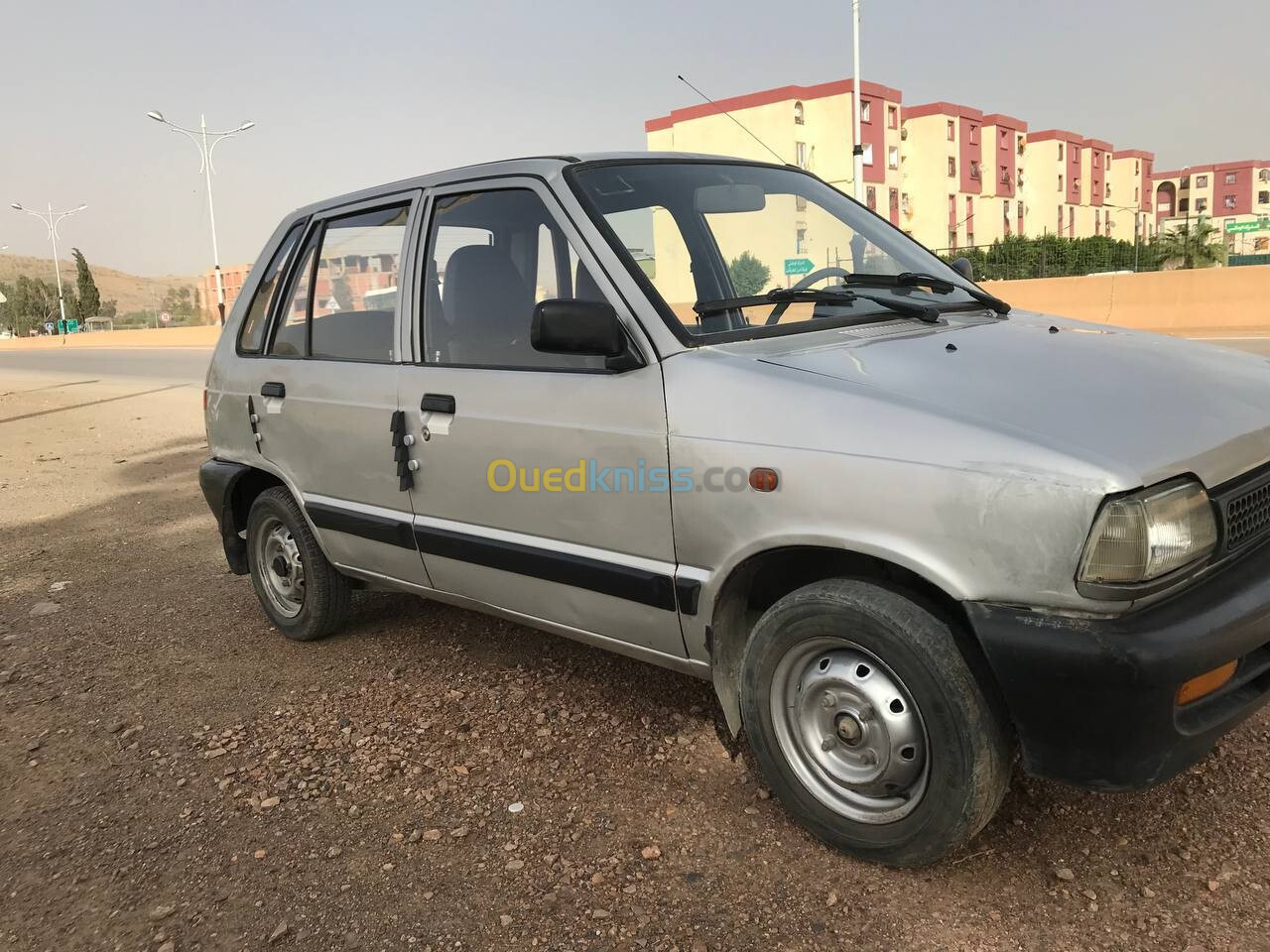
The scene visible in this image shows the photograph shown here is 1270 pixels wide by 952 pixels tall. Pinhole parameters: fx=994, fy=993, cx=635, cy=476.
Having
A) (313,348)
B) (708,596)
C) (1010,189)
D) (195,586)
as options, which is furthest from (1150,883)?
(1010,189)

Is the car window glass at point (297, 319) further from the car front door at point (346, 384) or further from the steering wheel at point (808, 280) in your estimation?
the steering wheel at point (808, 280)

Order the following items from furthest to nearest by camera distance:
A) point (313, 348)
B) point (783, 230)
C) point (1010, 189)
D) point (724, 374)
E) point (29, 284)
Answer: point (29, 284) < point (1010, 189) < point (313, 348) < point (783, 230) < point (724, 374)

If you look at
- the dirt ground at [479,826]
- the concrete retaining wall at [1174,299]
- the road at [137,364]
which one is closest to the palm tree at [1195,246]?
the concrete retaining wall at [1174,299]

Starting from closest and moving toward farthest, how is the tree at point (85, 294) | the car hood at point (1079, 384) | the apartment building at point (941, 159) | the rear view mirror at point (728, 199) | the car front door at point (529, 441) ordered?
the car hood at point (1079, 384) < the car front door at point (529, 441) < the rear view mirror at point (728, 199) < the apartment building at point (941, 159) < the tree at point (85, 294)

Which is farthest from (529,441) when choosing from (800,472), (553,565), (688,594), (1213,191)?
(1213,191)

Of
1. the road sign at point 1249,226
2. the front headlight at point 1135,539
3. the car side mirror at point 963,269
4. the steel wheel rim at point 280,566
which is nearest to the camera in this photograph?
the front headlight at point 1135,539

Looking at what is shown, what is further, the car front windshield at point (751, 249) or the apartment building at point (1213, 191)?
the apartment building at point (1213, 191)

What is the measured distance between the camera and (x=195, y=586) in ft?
18.4

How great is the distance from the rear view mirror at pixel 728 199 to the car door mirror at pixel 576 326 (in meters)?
0.90

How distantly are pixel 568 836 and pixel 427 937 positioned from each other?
0.51 m

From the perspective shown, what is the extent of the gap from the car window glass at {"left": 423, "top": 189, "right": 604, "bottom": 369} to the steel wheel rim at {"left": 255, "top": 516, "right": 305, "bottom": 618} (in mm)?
1483

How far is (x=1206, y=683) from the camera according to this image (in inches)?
85.5

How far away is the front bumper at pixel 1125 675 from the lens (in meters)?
2.04

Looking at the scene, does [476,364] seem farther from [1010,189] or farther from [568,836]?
[1010,189]
